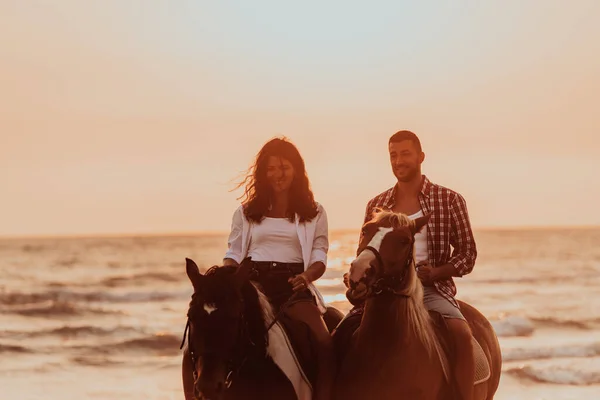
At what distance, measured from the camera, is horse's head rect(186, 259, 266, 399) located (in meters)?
5.38

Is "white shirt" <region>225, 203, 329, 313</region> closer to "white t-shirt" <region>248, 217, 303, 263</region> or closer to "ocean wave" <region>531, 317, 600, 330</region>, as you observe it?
"white t-shirt" <region>248, 217, 303, 263</region>

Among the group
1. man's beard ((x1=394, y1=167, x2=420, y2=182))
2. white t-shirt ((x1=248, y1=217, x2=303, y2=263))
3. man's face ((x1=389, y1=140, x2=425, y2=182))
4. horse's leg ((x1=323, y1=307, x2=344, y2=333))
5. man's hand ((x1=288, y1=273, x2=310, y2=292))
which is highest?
man's face ((x1=389, y1=140, x2=425, y2=182))

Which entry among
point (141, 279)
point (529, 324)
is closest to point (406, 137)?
point (529, 324)

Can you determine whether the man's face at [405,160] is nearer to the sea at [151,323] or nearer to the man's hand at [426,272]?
the man's hand at [426,272]

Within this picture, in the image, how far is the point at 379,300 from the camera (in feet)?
20.9

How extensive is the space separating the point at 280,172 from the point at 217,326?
5.44 ft

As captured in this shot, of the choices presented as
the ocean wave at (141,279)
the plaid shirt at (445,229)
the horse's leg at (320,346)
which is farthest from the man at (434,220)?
the ocean wave at (141,279)

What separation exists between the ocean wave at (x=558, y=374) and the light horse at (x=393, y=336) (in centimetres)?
1160

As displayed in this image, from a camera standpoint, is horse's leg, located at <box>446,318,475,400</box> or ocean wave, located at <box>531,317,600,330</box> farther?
ocean wave, located at <box>531,317,600,330</box>

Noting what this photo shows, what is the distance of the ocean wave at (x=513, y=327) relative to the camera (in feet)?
80.4

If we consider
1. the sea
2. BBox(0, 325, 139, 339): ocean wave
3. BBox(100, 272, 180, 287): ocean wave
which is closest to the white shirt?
the sea

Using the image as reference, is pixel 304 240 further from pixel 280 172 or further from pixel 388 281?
pixel 388 281

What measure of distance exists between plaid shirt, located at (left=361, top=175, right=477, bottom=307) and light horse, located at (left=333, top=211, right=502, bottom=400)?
668mm

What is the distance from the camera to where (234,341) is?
5.56m
